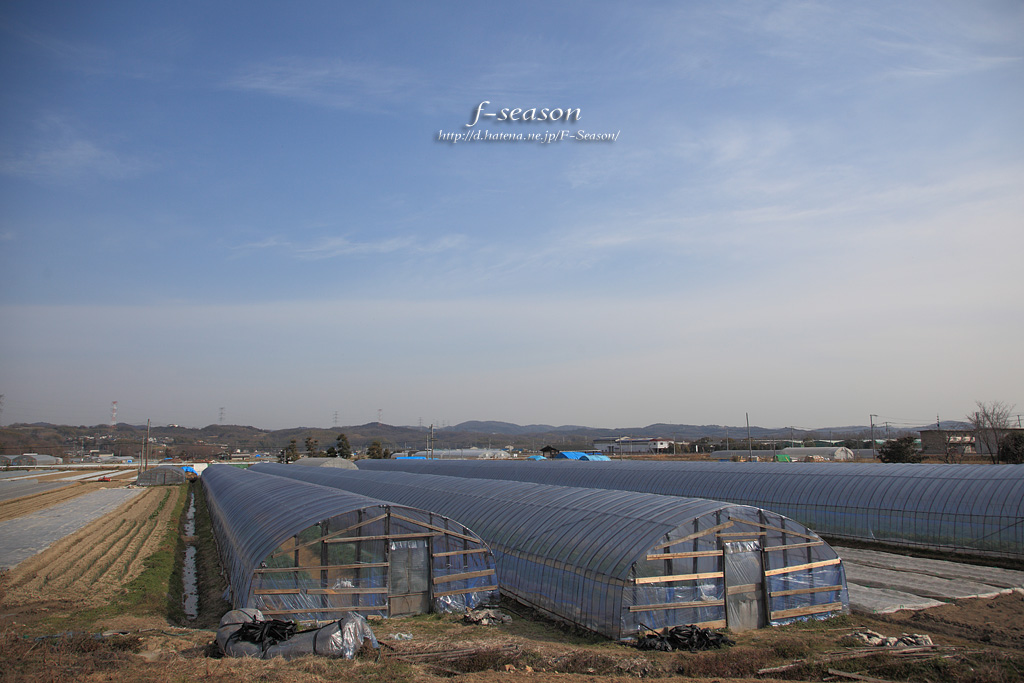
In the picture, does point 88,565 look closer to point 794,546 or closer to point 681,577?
point 681,577

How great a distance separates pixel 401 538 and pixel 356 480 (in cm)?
2466

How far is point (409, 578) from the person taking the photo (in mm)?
17500

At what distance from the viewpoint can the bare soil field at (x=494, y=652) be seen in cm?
1177

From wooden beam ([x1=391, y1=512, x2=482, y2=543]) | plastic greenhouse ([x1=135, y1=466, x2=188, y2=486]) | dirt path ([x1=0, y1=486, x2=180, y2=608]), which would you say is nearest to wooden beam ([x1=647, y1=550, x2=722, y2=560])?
wooden beam ([x1=391, y1=512, x2=482, y2=543])

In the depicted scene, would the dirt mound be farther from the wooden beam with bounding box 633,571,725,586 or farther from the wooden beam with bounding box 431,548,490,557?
the wooden beam with bounding box 431,548,490,557

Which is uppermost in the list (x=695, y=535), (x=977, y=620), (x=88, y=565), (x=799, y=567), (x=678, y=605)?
(x=695, y=535)

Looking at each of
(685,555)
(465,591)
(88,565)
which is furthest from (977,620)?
(88,565)

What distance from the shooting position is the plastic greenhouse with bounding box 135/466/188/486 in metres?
71.7

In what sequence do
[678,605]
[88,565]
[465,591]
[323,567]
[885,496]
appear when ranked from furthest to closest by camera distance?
[885,496] < [88,565] < [465,591] < [323,567] < [678,605]

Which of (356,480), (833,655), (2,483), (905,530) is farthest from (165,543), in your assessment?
(2,483)

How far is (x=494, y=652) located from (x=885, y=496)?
2146 centimetres

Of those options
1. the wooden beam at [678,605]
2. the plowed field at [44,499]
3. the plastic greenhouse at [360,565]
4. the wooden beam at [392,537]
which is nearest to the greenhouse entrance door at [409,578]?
the plastic greenhouse at [360,565]

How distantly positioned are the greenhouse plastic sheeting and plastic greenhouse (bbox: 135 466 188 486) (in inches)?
2197

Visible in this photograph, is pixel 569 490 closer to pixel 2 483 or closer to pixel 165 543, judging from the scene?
pixel 165 543
